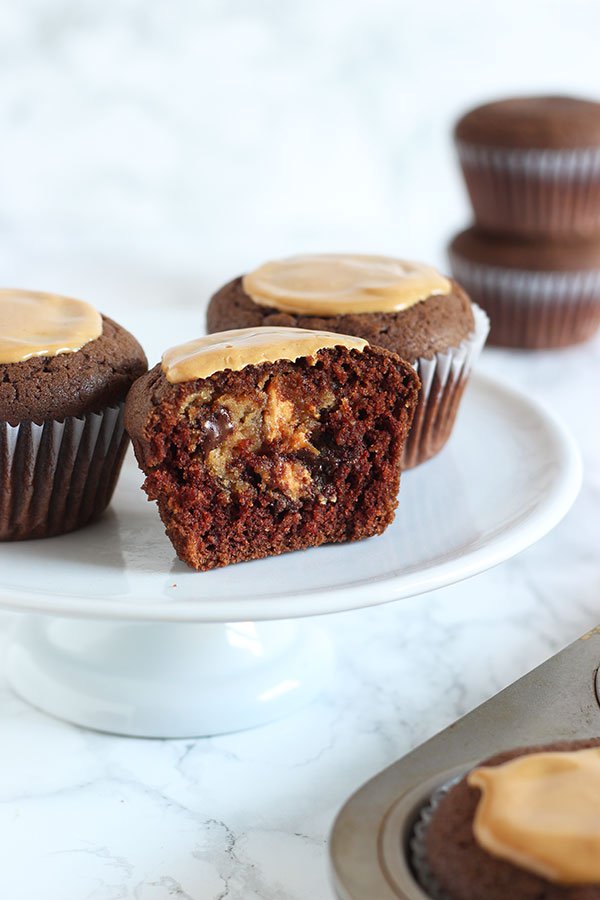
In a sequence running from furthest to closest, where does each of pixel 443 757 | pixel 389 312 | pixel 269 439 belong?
pixel 389 312
pixel 269 439
pixel 443 757

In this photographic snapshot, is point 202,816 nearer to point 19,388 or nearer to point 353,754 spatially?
Answer: point 353,754

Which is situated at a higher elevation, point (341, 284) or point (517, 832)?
point (341, 284)

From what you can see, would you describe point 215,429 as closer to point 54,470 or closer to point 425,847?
point 54,470

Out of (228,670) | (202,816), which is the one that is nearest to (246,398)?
(228,670)

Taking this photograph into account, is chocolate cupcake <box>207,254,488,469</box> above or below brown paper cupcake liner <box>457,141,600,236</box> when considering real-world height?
above

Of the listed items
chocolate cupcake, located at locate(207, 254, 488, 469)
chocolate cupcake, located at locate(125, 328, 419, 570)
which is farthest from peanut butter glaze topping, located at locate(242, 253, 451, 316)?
chocolate cupcake, located at locate(125, 328, 419, 570)

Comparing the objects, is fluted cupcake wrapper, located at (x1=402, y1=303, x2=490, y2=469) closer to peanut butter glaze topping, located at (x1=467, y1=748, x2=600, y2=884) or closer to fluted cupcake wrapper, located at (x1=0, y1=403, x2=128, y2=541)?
fluted cupcake wrapper, located at (x1=0, y1=403, x2=128, y2=541)

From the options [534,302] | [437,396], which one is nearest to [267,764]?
[437,396]
